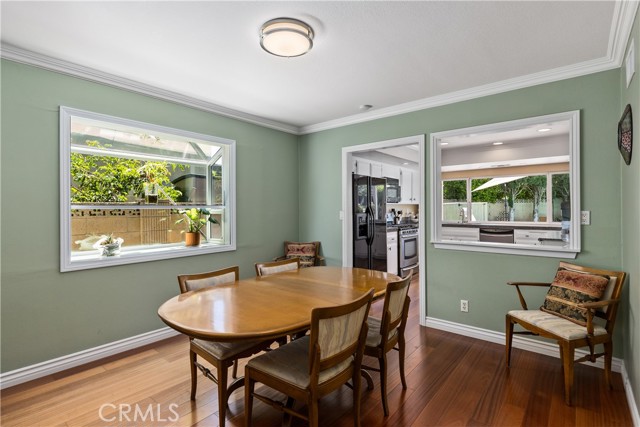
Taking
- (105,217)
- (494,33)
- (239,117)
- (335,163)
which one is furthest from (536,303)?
(105,217)

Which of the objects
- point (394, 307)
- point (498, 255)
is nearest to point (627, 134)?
point (498, 255)

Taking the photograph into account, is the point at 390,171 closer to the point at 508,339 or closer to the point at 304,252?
the point at 304,252

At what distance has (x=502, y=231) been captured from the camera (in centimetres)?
601

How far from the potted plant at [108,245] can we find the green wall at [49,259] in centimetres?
→ 18

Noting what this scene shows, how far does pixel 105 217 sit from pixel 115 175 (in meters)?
0.41

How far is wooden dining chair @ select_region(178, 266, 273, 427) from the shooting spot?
Result: 1.81 m

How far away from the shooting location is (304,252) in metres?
4.38

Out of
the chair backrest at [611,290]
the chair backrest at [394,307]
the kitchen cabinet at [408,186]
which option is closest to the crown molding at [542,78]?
the chair backrest at [611,290]

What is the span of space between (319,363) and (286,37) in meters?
1.95

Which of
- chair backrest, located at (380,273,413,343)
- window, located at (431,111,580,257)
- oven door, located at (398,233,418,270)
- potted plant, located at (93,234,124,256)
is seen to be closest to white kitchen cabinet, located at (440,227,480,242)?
window, located at (431,111,580,257)

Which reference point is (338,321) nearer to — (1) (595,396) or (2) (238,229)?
(1) (595,396)

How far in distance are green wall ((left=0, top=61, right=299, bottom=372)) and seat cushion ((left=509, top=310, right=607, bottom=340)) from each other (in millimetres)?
3170

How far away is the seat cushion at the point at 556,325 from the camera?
2155 mm

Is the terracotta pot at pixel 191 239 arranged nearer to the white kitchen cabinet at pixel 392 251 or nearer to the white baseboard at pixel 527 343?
the white baseboard at pixel 527 343
